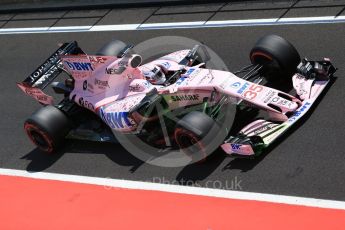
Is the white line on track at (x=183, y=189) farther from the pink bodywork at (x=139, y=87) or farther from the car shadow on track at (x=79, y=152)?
the pink bodywork at (x=139, y=87)

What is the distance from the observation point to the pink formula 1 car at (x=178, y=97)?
8.04 metres

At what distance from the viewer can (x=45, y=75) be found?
9.95m

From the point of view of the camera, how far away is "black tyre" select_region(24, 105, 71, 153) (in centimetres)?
932

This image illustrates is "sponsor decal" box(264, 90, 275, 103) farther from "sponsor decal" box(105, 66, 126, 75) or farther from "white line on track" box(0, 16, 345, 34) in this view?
"white line on track" box(0, 16, 345, 34)

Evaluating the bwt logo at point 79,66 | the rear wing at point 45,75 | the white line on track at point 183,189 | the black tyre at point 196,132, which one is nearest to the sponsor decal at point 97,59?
the bwt logo at point 79,66

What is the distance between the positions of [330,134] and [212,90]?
189 centimetres

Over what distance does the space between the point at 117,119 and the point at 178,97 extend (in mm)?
1097

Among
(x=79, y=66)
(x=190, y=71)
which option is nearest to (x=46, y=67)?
(x=79, y=66)

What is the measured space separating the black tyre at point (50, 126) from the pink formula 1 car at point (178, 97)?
0.06 feet

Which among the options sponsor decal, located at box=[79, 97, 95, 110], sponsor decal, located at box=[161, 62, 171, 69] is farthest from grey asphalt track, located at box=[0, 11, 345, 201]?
sponsor decal, located at box=[161, 62, 171, 69]

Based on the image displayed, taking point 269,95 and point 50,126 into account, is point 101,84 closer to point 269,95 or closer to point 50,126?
point 50,126

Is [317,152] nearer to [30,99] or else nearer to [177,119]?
[177,119]

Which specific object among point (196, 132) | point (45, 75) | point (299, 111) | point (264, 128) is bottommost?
point (299, 111)

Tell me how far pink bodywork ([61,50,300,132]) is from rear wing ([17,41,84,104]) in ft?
0.97
